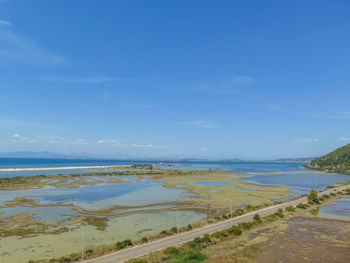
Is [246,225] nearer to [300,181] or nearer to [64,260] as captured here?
[64,260]

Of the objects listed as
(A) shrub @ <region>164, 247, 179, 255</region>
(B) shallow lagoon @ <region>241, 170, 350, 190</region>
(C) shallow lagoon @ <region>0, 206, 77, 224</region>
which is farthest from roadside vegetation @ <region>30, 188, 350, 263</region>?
(B) shallow lagoon @ <region>241, 170, 350, 190</region>

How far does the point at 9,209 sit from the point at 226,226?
4648cm

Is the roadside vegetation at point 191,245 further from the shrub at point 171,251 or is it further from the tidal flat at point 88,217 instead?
the tidal flat at point 88,217

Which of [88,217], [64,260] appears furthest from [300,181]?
[64,260]

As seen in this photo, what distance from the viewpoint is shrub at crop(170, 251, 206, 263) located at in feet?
84.7

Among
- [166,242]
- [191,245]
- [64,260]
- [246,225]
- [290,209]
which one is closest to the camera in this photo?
[64,260]

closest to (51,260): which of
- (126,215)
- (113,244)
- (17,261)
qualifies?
(17,261)

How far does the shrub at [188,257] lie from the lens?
25812 mm

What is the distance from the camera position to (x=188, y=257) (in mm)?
26641

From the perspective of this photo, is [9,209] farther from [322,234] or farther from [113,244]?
[322,234]

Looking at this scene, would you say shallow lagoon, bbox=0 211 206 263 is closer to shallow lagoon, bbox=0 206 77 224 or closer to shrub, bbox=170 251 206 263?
shallow lagoon, bbox=0 206 77 224

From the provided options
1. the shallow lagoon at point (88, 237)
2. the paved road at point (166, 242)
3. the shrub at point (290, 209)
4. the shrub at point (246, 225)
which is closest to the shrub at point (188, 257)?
the paved road at point (166, 242)

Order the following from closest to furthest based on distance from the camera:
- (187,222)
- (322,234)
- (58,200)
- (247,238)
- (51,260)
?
(51,260), (247,238), (322,234), (187,222), (58,200)

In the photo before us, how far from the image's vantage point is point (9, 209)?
A: 51.4 metres
